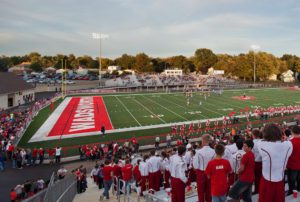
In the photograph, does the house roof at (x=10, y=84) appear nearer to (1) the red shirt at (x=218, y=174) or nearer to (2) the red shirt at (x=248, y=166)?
(1) the red shirt at (x=218, y=174)

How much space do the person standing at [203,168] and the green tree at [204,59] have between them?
136619 mm

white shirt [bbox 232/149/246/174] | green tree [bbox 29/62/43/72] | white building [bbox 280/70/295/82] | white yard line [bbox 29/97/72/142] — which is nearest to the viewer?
white shirt [bbox 232/149/246/174]

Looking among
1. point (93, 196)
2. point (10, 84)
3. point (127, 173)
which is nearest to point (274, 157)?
point (127, 173)

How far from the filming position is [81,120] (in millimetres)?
30328

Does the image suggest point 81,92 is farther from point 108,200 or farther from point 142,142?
point 108,200

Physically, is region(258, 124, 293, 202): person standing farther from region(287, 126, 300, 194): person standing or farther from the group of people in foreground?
region(287, 126, 300, 194): person standing

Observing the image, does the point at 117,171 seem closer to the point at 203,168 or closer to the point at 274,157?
the point at 203,168

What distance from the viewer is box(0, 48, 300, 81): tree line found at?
311 feet

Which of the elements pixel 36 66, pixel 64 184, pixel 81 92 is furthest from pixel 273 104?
pixel 36 66

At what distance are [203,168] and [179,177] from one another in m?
0.56

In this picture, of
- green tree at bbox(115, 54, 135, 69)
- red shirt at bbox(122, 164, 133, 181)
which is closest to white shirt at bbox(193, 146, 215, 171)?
red shirt at bbox(122, 164, 133, 181)

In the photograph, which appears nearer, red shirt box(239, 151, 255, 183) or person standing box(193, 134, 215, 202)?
red shirt box(239, 151, 255, 183)

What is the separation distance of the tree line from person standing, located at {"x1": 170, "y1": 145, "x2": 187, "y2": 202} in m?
89.5

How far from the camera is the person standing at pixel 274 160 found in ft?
14.1
